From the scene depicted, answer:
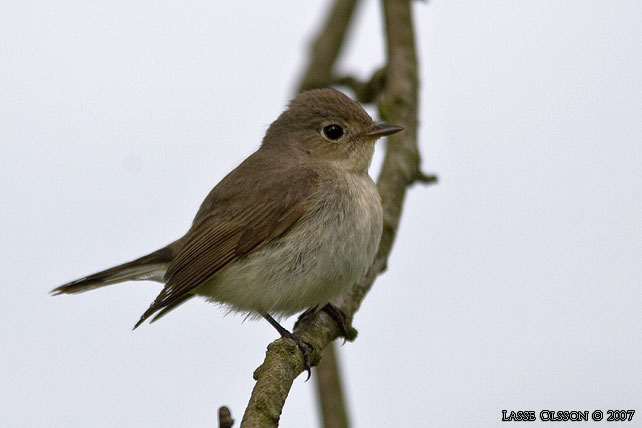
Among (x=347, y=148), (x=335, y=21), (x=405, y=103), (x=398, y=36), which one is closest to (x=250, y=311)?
(x=347, y=148)

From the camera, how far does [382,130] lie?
5.60 m

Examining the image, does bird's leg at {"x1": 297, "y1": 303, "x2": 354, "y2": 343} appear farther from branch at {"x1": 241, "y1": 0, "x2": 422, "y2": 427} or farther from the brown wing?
the brown wing

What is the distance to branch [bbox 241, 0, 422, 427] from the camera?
11.8ft

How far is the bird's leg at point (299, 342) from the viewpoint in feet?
13.8

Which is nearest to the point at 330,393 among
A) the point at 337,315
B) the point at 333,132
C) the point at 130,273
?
the point at 337,315

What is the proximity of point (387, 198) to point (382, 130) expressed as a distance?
0.45 m

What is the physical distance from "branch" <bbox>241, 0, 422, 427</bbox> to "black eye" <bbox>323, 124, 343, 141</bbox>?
0.39m

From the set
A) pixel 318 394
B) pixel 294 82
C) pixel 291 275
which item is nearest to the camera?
pixel 291 275

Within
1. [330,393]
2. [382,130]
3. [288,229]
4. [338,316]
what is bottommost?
[330,393]

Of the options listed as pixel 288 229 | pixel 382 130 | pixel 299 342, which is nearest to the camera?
pixel 299 342

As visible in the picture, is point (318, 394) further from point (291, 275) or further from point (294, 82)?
point (294, 82)

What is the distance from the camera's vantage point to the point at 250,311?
5.32 metres

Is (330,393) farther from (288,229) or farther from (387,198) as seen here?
(387,198)

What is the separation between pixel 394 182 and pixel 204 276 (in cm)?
A: 149
